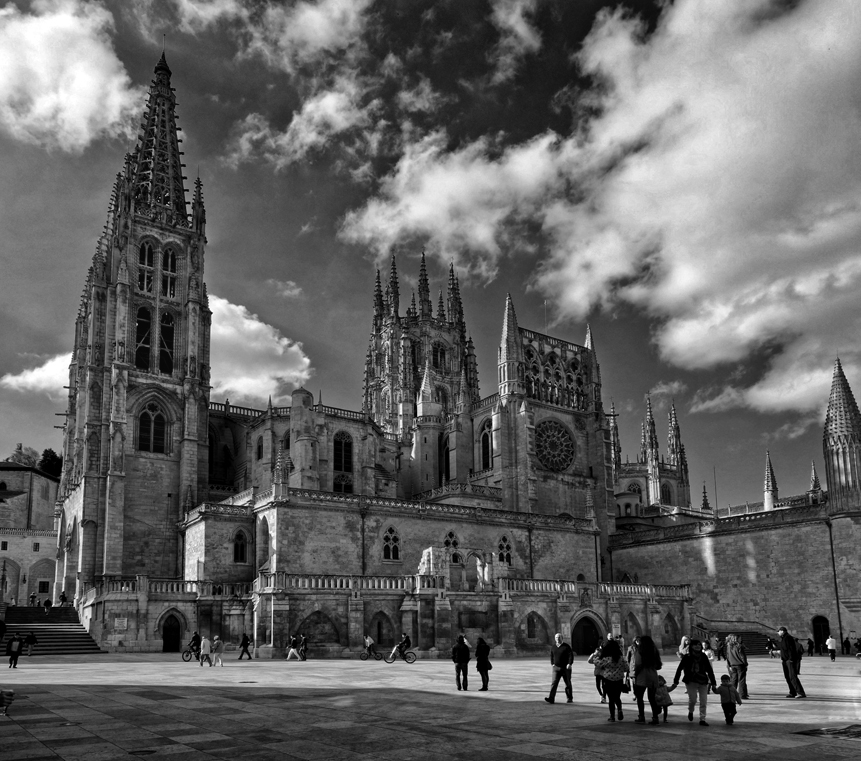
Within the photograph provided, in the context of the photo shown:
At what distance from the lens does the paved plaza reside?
10.7 m

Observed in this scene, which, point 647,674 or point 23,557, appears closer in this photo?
point 647,674

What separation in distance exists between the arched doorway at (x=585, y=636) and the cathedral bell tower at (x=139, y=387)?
2288 cm

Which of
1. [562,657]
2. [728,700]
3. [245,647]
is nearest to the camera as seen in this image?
[728,700]

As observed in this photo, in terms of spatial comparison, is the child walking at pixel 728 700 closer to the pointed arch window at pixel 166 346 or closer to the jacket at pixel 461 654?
the jacket at pixel 461 654

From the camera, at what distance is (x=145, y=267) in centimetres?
5800

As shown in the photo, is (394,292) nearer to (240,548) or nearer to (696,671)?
(240,548)

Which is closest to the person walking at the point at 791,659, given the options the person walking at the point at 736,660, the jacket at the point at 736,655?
the person walking at the point at 736,660

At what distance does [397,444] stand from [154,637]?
3063 centimetres

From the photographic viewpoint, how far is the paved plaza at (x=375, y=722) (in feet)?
35.1

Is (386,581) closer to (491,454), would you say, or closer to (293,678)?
(293,678)

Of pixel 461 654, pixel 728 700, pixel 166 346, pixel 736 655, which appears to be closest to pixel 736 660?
pixel 736 655

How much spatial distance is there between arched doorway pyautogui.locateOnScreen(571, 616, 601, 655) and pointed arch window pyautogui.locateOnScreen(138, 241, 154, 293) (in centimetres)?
3656

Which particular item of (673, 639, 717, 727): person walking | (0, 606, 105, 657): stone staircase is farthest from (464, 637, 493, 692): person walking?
(0, 606, 105, 657): stone staircase

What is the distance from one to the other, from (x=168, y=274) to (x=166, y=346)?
5.52 metres
